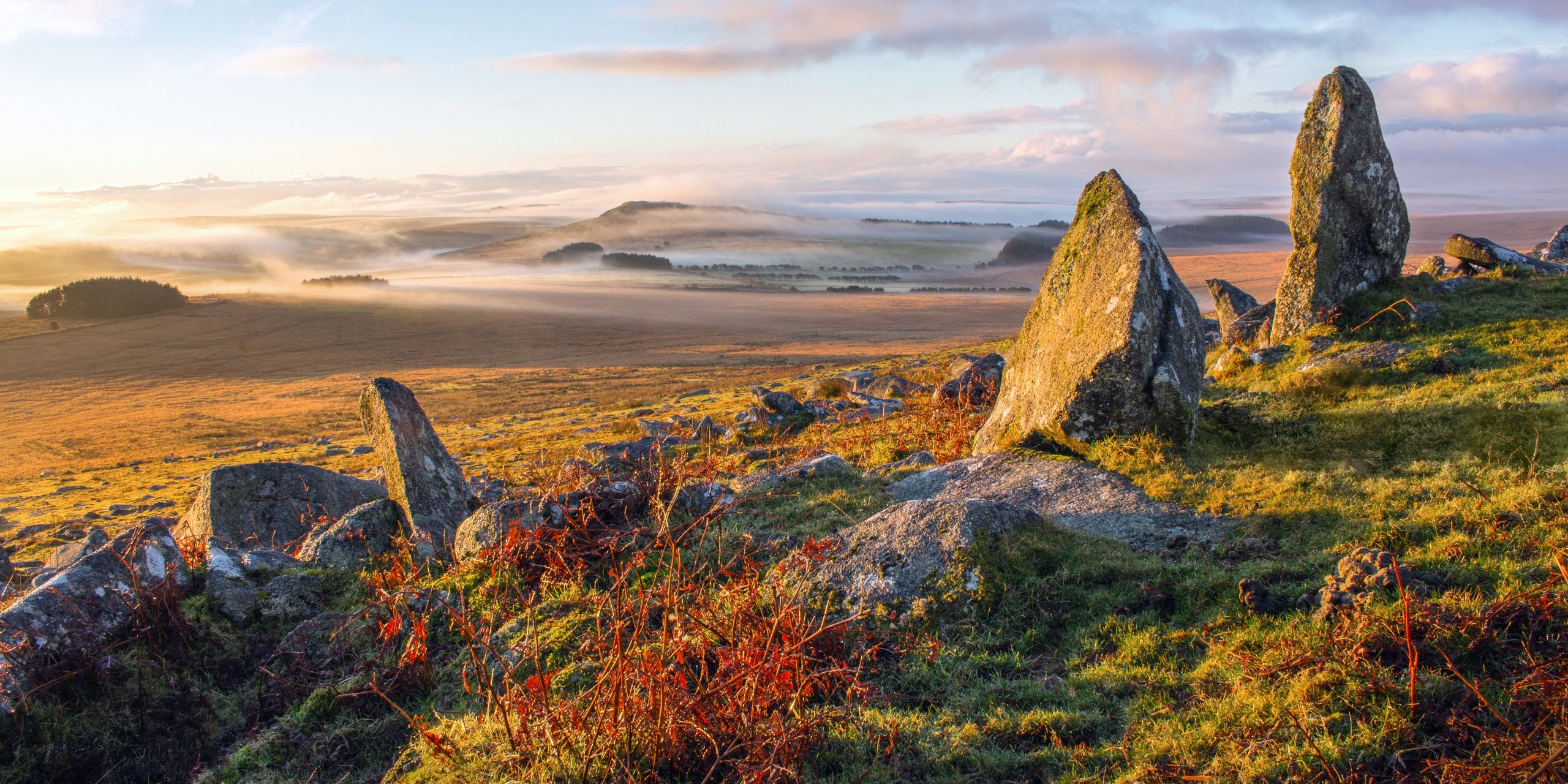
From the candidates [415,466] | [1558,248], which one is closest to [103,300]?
[415,466]

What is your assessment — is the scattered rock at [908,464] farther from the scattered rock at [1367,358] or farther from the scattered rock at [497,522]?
the scattered rock at [1367,358]

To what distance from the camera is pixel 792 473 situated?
10.3 metres

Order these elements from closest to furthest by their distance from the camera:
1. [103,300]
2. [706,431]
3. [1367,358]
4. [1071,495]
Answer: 1. [1071,495]
2. [1367,358]
3. [706,431]
4. [103,300]

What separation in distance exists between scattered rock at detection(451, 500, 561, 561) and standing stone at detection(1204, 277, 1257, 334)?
52.3 feet

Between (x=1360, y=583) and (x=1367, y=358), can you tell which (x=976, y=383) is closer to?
(x=1367, y=358)

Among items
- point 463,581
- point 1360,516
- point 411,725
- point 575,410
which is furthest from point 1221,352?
point 575,410

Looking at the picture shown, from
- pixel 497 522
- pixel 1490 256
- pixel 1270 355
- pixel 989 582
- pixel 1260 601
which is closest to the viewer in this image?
pixel 1260 601

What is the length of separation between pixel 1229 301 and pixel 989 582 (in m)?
16.2

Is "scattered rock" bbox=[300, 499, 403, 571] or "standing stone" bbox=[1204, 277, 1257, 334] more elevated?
"standing stone" bbox=[1204, 277, 1257, 334]

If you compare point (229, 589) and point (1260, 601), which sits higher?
point (1260, 601)

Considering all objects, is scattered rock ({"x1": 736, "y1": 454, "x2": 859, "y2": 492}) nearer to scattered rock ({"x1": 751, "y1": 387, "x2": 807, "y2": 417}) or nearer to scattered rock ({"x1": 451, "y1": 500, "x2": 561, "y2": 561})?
scattered rock ({"x1": 451, "y1": 500, "x2": 561, "y2": 561})

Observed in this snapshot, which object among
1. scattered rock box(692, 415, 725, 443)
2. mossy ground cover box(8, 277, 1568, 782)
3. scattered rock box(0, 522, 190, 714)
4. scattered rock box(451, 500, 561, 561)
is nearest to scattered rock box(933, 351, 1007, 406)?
scattered rock box(692, 415, 725, 443)

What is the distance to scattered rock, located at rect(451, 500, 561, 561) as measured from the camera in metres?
7.96

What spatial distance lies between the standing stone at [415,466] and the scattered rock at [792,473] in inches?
140
